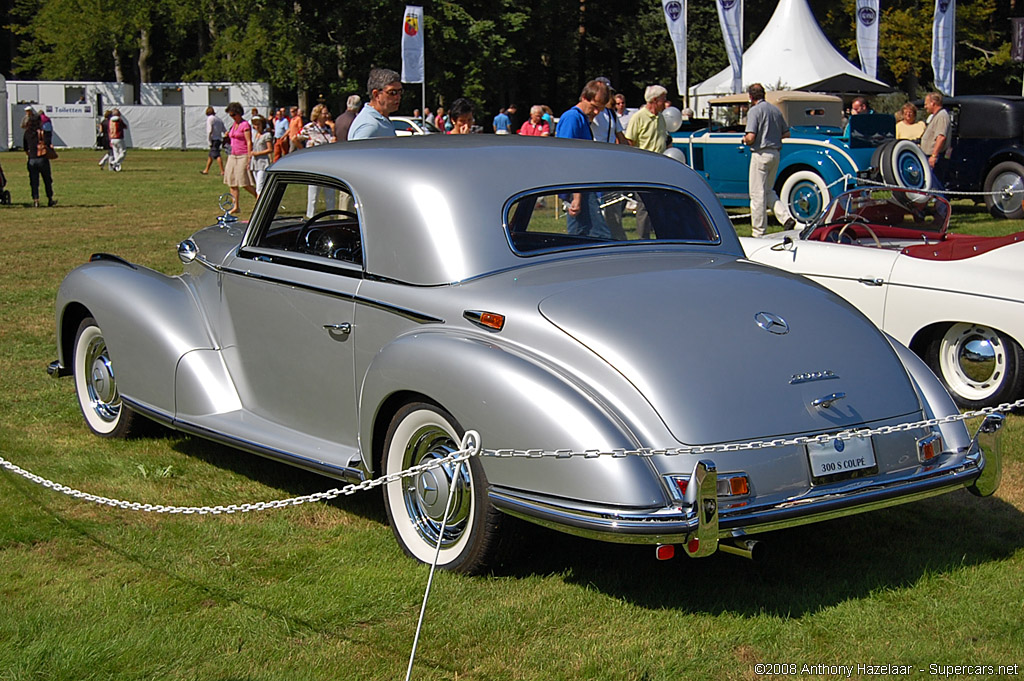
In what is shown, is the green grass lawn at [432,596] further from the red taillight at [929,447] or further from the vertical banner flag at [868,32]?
the vertical banner flag at [868,32]

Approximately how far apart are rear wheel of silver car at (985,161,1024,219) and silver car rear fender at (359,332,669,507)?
1487cm

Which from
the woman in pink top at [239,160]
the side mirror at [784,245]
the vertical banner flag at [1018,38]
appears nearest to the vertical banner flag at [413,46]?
the woman in pink top at [239,160]

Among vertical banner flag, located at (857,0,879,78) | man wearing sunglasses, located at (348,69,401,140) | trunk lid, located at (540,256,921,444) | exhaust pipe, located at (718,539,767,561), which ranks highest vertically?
vertical banner flag, located at (857,0,879,78)

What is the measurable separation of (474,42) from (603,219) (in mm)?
43124

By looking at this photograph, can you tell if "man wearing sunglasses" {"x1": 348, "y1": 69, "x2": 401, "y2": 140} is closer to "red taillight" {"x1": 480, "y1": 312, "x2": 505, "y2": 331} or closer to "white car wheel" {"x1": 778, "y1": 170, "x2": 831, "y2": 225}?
"red taillight" {"x1": 480, "y1": 312, "x2": 505, "y2": 331}

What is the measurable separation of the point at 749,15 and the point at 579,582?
52.0m

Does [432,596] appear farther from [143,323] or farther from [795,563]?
[143,323]

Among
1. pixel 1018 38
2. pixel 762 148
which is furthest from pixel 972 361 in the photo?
pixel 1018 38

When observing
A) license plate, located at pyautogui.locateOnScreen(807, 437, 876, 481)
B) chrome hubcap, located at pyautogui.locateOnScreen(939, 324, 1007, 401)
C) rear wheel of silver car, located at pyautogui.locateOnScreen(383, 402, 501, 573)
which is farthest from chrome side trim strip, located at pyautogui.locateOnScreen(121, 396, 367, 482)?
chrome hubcap, located at pyautogui.locateOnScreen(939, 324, 1007, 401)

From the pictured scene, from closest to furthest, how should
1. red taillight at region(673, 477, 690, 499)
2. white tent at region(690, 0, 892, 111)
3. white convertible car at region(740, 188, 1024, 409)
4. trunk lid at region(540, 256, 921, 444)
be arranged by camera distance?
red taillight at region(673, 477, 690, 499) < trunk lid at region(540, 256, 921, 444) < white convertible car at region(740, 188, 1024, 409) < white tent at region(690, 0, 892, 111)

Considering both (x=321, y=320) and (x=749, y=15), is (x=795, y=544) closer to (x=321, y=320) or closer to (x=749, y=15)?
(x=321, y=320)

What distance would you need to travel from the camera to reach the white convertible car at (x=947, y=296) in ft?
21.6

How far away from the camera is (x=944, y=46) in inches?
988

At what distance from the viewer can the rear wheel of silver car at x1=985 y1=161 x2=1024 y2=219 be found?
668 inches
